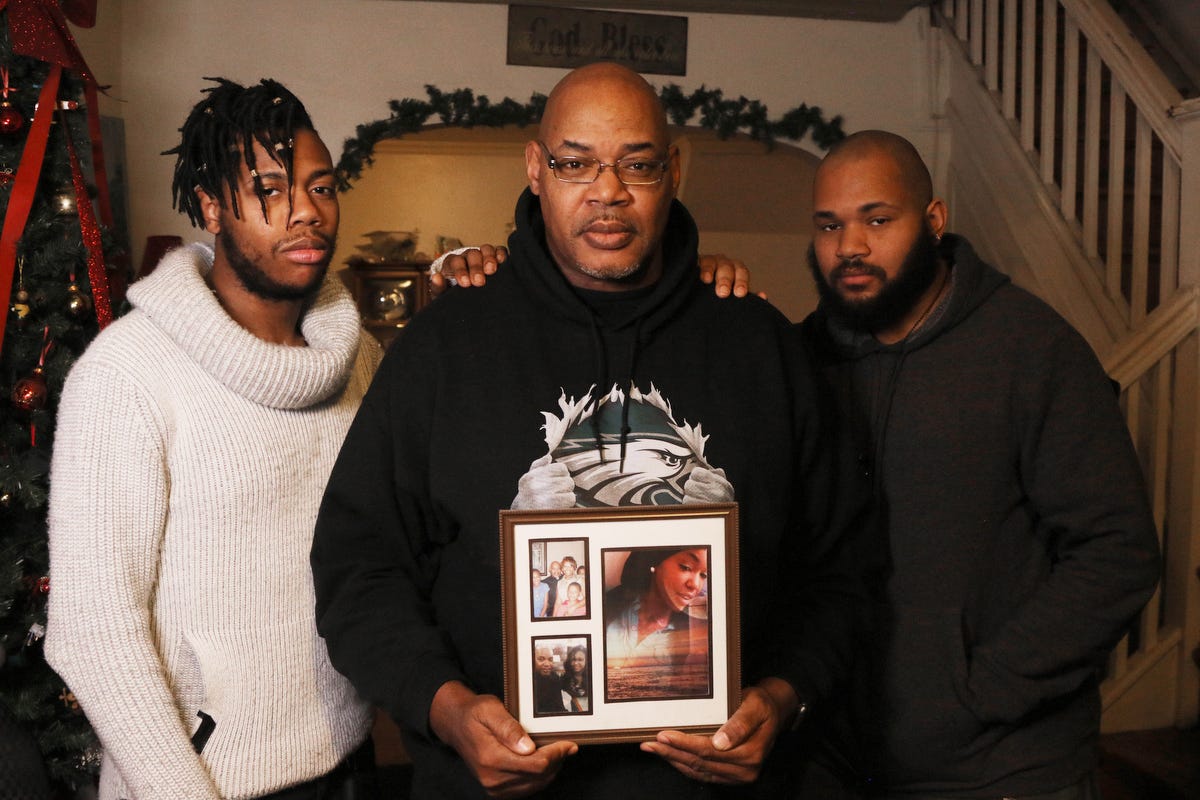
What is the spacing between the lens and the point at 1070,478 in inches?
70.4

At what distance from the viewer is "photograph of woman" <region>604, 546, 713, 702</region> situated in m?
1.25

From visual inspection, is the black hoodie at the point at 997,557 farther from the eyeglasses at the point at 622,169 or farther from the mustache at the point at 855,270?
the eyeglasses at the point at 622,169

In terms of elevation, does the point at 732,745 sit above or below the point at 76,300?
below

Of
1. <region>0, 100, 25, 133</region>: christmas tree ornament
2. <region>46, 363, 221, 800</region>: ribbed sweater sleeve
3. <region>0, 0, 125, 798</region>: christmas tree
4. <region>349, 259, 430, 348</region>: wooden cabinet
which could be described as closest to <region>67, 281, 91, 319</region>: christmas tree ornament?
<region>0, 0, 125, 798</region>: christmas tree

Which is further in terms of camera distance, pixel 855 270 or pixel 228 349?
pixel 855 270

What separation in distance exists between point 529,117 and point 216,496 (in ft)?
11.5

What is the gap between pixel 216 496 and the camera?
162 cm

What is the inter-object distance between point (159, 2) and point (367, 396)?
3727 millimetres

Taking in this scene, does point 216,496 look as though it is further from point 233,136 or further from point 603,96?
point 603,96

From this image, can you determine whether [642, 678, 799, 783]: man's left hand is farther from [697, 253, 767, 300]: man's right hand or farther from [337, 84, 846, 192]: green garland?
[337, 84, 846, 192]: green garland

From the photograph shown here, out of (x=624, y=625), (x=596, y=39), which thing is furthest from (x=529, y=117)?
(x=624, y=625)

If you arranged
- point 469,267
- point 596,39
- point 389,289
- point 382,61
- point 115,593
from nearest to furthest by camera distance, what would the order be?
point 115,593
point 469,267
point 382,61
point 596,39
point 389,289

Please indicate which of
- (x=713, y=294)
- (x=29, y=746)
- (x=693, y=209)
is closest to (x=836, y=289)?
(x=713, y=294)

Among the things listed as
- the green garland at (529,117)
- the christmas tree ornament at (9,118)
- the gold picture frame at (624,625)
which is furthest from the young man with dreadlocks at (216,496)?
the green garland at (529,117)
